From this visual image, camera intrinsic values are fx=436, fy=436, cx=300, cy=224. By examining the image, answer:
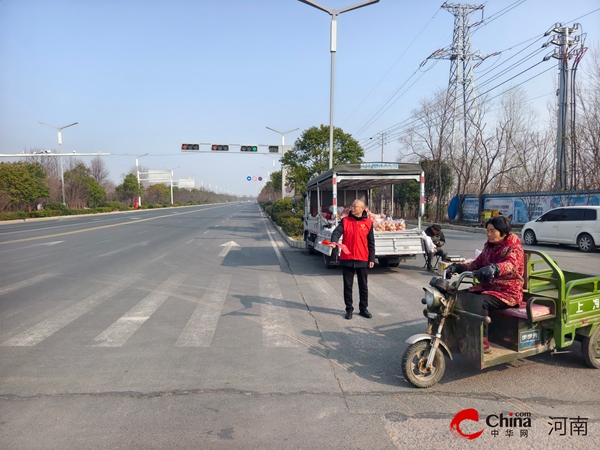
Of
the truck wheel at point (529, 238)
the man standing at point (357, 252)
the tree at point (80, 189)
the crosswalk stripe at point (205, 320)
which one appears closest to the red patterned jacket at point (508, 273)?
the man standing at point (357, 252)

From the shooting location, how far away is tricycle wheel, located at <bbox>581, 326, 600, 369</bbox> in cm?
455

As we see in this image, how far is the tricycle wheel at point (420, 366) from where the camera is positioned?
4.15 meters

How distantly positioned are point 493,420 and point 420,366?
2.54ft

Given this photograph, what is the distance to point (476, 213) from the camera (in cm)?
2989

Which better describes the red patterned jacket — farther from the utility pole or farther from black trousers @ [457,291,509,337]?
the utility pole

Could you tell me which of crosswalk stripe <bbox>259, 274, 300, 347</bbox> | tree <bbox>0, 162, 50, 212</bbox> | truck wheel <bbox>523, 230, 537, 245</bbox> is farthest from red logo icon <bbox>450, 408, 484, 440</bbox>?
tree <bbox>0, 162, 50, 212</bbox>

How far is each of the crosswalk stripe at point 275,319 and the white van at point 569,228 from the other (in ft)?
38.9

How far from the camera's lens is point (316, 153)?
75.6 feet

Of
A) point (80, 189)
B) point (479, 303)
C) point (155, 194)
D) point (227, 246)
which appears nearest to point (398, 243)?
point (479, 303)

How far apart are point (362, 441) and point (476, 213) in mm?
29134

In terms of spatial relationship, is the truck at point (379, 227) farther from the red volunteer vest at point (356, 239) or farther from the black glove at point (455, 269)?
the black glove at point (455, 269)

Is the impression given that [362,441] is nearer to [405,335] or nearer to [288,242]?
[405,335]

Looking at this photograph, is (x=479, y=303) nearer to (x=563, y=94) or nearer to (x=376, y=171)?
(x=376, y=171)

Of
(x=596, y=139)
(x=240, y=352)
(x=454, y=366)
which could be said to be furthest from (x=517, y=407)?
(x=596, y=139)
